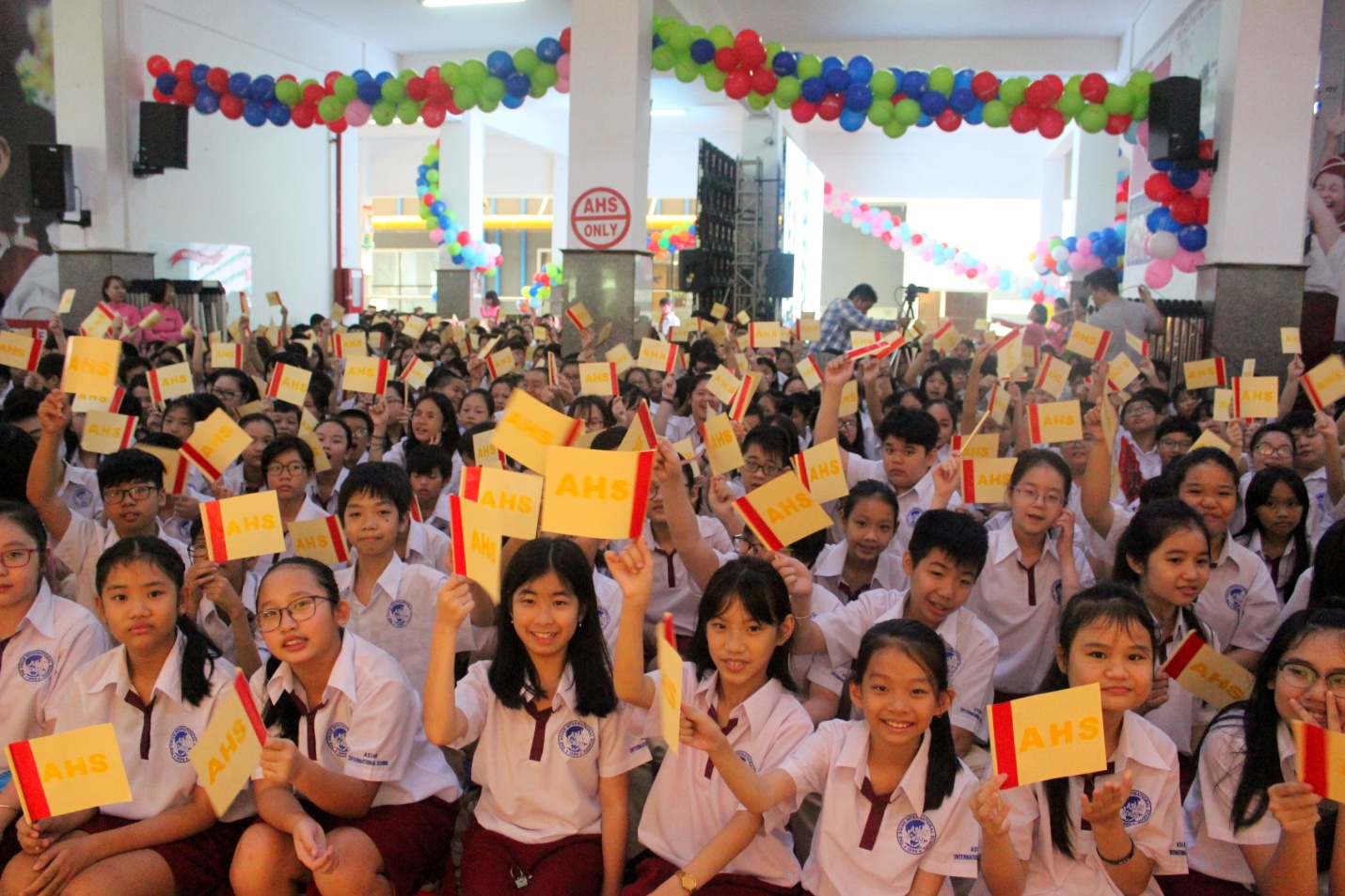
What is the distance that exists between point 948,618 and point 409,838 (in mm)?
1179

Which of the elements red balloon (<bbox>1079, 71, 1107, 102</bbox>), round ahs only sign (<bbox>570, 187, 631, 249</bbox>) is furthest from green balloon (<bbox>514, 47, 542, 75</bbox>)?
red balloon (<bbox>1079, 71, 1107, 102</bbox>)

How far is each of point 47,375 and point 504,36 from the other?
763 cm

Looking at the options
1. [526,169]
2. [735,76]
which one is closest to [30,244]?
[735,76]

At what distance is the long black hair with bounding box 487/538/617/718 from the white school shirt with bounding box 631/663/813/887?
116mm

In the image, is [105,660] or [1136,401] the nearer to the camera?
[105,660]

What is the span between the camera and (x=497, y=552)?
66.5 inches

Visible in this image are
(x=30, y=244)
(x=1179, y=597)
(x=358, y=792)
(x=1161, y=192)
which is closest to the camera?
(x=358, y=792)

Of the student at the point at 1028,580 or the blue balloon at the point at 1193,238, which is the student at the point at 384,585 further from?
the blue balloon at the point at 1193,238

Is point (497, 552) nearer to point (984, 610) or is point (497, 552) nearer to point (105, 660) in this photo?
point (105, 660)

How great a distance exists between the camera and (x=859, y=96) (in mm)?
7363

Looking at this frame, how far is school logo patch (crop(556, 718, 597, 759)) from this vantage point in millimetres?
1903

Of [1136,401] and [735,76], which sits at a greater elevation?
[735,76]

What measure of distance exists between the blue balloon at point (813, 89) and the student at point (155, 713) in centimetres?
642

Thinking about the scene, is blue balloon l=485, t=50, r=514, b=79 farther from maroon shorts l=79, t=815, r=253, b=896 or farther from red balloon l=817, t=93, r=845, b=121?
maroon shorts l=79, t=815, r=253, b=896
